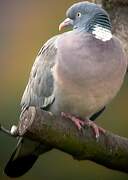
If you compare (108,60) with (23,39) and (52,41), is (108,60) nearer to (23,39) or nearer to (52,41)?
(52,41)

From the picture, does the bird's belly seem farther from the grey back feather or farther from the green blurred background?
the green blurred background

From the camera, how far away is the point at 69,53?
17.2 feet

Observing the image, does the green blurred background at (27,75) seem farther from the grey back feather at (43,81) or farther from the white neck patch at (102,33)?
the white neck patch at (102,33)

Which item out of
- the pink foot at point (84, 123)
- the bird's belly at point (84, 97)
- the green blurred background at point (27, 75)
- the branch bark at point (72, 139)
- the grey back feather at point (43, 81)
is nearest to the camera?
the branch bark at point (72, 139)

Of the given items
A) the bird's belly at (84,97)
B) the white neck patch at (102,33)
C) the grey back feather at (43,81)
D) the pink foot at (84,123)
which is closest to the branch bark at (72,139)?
the pink foot at (84,123)

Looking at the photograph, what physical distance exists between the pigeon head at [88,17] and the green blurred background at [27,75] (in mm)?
1293

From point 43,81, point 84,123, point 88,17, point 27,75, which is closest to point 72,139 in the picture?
point 84,123

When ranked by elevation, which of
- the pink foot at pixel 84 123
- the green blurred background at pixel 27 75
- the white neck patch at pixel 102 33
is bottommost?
the green blurred background at pixel 27 75

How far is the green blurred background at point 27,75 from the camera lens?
22.5 feet

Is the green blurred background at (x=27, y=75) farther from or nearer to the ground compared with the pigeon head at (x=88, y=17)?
nearer to the ground

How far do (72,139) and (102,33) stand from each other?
2.28 ft

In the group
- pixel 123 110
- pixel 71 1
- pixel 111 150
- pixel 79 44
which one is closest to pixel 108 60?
pixel 79 44

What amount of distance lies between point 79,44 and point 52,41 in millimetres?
247

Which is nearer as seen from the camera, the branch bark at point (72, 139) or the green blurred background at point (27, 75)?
the branch bark at point (72, 139)
